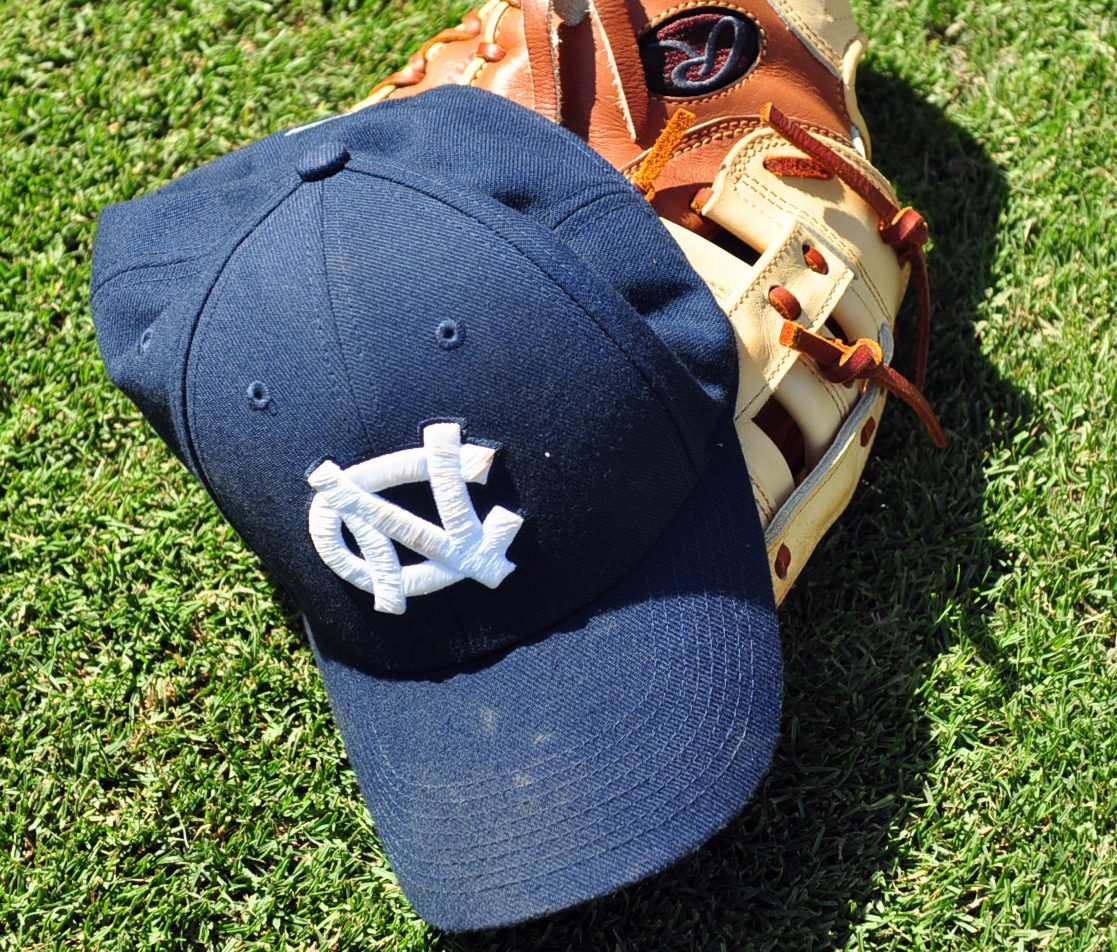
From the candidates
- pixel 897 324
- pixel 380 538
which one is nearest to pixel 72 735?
pixel 380 538

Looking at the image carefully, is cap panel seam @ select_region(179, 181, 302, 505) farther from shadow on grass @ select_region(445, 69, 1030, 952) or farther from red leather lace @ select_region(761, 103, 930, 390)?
shadow on grass @ select_region(445, 69, 1030, 952)

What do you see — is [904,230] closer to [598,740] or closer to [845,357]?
[845,357]

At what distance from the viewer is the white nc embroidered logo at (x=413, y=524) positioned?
1.47 meters

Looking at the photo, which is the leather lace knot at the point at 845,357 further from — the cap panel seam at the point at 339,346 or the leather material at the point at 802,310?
the cap panel seam at the point at 339,346

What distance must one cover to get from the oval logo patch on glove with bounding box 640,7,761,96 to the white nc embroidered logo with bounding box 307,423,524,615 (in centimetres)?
81

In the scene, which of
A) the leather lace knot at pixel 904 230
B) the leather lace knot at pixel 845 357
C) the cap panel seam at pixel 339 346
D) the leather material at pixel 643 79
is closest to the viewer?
the cap panel seam at pixel 339 346

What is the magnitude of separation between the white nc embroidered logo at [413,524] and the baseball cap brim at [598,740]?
12cm

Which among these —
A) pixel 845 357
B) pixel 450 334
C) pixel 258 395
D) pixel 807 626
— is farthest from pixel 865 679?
pixel 258 395

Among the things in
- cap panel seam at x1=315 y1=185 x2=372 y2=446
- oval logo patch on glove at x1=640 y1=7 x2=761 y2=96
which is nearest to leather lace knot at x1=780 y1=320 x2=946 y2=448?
oval logo patch on glove at x1=640 y1=7 x2=761 y2=96

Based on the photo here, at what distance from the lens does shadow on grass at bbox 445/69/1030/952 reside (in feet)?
6.19

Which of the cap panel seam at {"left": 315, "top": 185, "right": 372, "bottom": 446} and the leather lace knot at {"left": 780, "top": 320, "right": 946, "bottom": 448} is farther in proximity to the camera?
the leather lace knot at {"left": 780, "top": 320, "right": 946, "bottom": 448}

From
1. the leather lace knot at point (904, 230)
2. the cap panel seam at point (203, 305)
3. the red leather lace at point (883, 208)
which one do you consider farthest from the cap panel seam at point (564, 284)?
the leather lace knot at point (904, 230)

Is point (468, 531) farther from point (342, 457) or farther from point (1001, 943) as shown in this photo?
point (1001, 943)

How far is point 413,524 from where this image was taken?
1.49m
